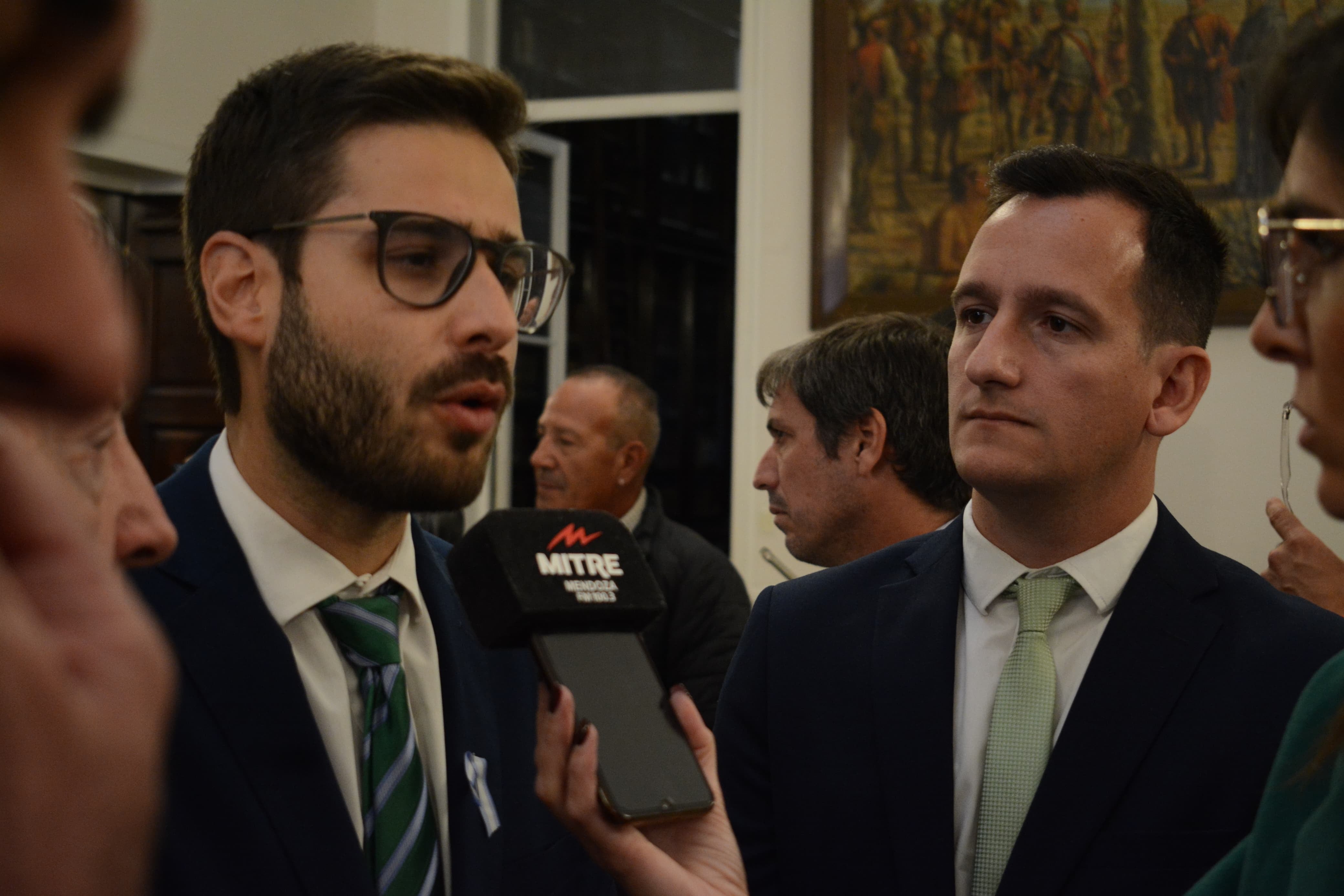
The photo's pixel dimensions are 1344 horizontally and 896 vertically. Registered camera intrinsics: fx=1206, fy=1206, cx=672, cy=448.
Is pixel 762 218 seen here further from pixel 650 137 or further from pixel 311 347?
pixel 311 347

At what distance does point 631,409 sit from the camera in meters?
4.89

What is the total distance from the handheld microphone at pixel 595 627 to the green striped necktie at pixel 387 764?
0.64 ft

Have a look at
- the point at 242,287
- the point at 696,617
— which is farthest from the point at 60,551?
the point at 696,617

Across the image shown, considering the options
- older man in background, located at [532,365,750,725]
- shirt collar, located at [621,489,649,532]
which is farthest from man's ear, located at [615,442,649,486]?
shirt collar, located at [621,489,649,532]

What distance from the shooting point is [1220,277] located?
194 centimetres

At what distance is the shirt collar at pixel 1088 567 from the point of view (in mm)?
1699

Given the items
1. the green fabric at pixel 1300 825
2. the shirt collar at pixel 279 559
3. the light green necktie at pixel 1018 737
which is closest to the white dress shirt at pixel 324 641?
the shirt collar at pixel 279 559

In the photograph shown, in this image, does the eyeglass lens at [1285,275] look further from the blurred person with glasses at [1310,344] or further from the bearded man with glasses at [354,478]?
the bearded man with glasses at [354,478]

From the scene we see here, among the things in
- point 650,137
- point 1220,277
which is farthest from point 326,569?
point 650,137

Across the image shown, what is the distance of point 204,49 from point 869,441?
4246 mm

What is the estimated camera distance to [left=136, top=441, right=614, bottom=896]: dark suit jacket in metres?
1.23

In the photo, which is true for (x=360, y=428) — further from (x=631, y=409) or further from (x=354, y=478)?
(x=631, y=409)

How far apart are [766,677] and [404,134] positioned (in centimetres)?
91

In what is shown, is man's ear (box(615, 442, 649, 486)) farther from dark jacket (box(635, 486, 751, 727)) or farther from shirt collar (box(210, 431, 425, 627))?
shirt collar (box(210, 431, 425, 627))
